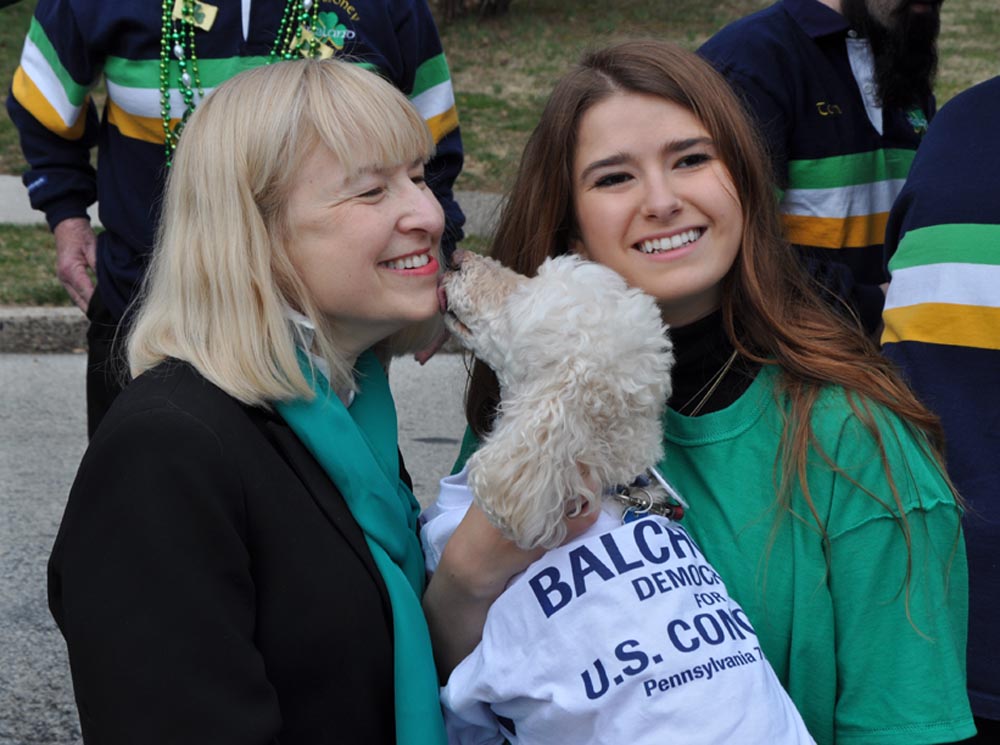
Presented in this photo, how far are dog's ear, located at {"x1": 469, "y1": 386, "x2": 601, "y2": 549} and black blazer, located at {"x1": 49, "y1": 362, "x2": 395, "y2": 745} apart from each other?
254mm

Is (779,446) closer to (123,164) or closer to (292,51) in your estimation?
(292,51)

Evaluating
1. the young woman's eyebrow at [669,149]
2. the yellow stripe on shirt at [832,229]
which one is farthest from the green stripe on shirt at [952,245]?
the yellow stripe on shirt at [832,229]

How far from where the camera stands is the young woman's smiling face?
2.19 metres

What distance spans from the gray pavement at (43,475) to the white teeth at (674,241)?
8.58 ft

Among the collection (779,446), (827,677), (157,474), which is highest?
(157,474)

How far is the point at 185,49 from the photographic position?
306 cm

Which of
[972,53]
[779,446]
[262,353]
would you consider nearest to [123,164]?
[262,353]

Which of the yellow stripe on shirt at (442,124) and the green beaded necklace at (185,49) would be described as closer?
the green beaded necklace at (185,49)

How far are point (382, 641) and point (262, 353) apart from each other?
510 millimetres

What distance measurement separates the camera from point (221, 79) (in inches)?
121

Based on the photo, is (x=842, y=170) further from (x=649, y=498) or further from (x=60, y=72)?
(x=60, y=72)

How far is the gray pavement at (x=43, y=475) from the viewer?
3.88m

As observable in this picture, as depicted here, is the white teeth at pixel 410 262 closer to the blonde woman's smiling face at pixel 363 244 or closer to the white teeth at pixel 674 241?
the blonde woman's smiling face at pixel 363 244

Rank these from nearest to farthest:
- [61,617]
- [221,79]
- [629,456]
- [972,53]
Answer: [61,617] < [629,456] < [221,79] < [972,53]
